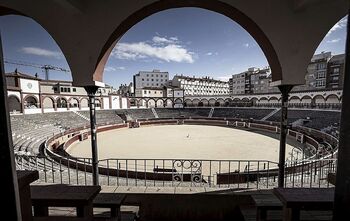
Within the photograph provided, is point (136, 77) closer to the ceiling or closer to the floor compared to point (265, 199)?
closer to the ceiling

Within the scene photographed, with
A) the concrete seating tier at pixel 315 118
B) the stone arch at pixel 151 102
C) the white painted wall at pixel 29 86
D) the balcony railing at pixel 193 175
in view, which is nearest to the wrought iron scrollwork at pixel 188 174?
the balcony railing at pixel 193 175

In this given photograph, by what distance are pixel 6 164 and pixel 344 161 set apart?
5.40 feet

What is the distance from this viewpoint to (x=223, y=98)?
5253cm

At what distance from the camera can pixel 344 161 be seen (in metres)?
0.93

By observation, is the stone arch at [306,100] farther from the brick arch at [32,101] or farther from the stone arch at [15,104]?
the stone arch at [15,104]

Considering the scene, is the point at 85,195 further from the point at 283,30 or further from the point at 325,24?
the point at 325,24

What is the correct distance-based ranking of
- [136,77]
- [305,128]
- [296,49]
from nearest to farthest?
[296,49], [305,128], [136,77]

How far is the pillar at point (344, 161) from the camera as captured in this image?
92 centimetres

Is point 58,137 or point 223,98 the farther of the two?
point 223,98

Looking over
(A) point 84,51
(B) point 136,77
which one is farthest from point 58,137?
(B) point 136,77

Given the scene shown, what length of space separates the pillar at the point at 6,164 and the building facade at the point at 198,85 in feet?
212

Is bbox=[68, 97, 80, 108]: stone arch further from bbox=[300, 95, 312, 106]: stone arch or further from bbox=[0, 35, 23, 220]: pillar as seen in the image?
bbox=[300, 95, 312, 106]: stone arch

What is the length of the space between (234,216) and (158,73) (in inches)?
3333

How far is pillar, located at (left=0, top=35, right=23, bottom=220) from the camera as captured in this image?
904 mm
